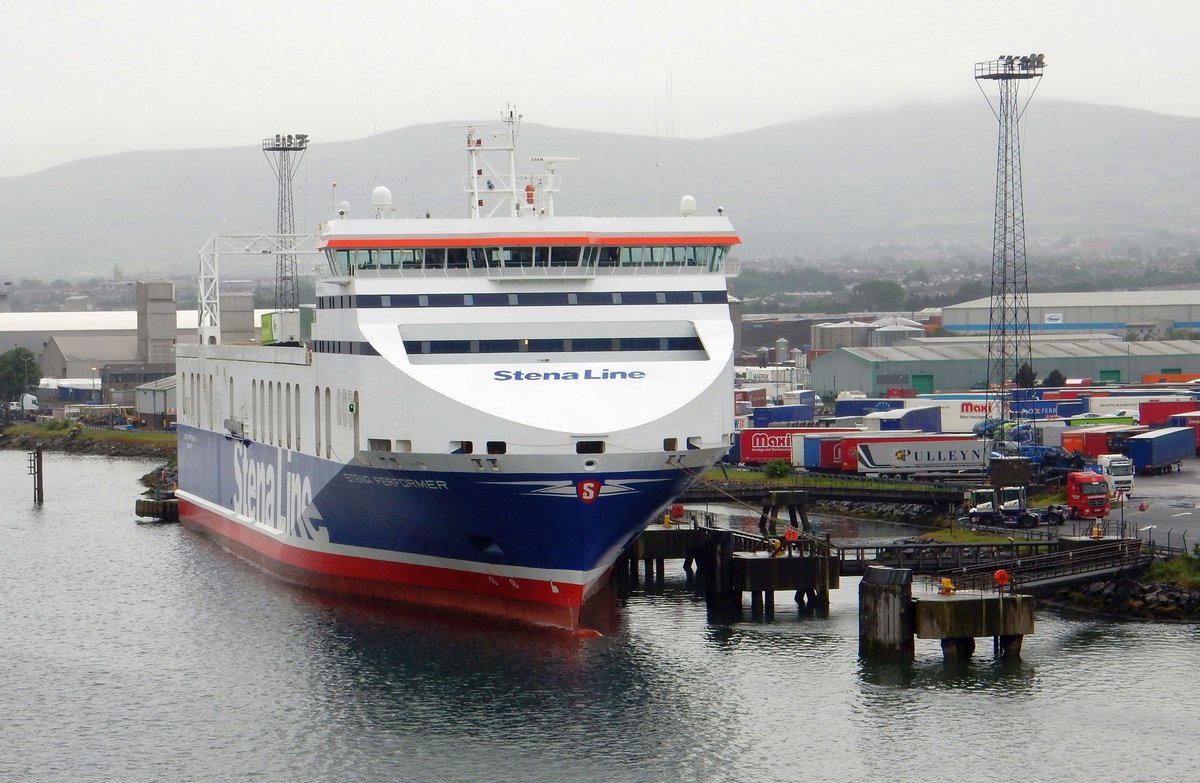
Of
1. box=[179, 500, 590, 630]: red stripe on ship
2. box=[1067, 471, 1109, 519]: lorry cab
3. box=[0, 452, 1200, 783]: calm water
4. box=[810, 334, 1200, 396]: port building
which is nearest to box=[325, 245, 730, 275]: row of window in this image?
box=[179, 500, 590, 630]: red stripe on ship

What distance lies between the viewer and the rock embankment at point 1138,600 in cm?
4616

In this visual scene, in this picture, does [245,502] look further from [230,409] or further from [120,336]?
[120,336]

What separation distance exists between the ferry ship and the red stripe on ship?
2.3 inches

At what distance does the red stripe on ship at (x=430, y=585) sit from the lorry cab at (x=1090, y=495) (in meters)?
21.8

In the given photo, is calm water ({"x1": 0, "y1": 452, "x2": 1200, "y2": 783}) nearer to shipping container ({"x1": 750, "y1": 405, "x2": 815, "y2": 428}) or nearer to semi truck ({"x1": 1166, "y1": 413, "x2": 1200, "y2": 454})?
semi truck ({"x1": 1166, "y1": 413, "x2": 1200, "y2": 454})

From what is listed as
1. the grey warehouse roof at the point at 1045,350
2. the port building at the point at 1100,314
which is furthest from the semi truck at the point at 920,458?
the port building at the point at 1100,314

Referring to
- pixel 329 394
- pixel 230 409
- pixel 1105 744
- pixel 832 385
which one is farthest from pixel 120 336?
pixel 1105 744

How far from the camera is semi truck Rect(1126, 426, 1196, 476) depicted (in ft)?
243

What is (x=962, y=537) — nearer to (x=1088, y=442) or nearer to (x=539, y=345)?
(x=539, y=345)

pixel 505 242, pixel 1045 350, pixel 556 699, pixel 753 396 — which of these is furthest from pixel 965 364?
pixel 556 699

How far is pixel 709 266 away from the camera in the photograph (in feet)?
154

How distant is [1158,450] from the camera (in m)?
74.6

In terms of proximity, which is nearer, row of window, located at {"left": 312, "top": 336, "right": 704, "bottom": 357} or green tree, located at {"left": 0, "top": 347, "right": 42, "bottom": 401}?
row of window, located at {"left": 312, "top": 336, "right": 704, "bottom": 357}

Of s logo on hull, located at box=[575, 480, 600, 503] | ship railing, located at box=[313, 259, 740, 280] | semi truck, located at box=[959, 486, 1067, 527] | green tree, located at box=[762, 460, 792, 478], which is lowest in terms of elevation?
semi truck, located at box=[959, 486, 1067, 527]
